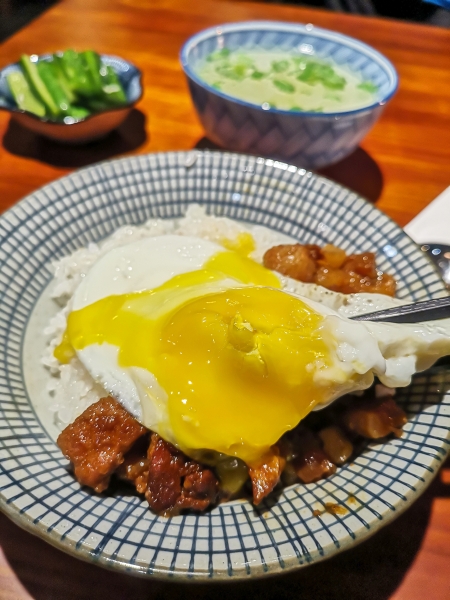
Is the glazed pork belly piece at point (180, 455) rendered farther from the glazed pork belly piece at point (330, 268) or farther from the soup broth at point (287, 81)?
the soup broth at point (287, 81)

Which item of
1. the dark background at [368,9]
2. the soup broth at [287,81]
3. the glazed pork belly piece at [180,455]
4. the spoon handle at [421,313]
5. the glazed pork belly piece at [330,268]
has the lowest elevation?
the glazed pork belly piece at [180,455]

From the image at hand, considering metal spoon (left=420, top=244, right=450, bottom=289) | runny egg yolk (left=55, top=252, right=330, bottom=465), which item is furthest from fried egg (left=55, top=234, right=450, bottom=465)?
metal spoon (left=420, top=244, right=450, bottom=289)

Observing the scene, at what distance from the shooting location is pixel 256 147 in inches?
110

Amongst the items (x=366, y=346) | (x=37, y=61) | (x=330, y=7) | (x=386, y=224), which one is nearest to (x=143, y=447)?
(x=366, y=346)

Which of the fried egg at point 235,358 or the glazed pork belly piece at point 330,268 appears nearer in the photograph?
the fried egg at point 235,358

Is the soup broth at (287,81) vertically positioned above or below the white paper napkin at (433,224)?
above

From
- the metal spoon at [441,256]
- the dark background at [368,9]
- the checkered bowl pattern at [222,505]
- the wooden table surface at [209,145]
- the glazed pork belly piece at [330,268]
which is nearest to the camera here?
the checkered bowl pattern at [222,505]

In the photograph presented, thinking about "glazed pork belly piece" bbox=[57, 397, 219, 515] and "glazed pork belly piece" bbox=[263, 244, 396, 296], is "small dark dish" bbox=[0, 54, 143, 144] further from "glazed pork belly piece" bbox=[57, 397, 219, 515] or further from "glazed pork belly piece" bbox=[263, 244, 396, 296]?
"glazed pork belly piece" bbox=[57, 397, 219, 515]

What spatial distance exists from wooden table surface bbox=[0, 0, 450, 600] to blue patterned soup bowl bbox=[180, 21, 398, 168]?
0.46 m

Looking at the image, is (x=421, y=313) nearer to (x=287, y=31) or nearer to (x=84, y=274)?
(x=84, y=274)

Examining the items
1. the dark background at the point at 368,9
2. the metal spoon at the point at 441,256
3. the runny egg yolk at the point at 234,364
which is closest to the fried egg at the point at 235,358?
the runny egg yolk at the point at 234,364

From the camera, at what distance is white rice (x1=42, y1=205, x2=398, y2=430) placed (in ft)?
6.21

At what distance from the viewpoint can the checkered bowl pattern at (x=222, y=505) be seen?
1.29 metres

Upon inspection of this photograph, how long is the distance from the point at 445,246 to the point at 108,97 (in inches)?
97.9
